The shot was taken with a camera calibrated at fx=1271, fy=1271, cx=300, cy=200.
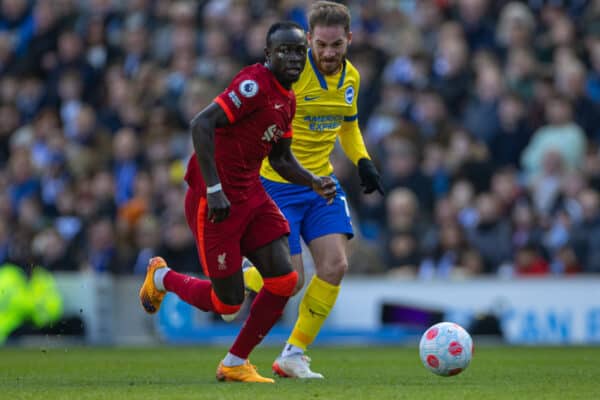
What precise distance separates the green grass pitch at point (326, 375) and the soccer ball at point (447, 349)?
11cm

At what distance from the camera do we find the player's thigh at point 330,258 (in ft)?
27.4

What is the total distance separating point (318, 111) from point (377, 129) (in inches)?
276

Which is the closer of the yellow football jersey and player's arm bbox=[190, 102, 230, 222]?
player's arm bbox=[190, 102, 230, 222]

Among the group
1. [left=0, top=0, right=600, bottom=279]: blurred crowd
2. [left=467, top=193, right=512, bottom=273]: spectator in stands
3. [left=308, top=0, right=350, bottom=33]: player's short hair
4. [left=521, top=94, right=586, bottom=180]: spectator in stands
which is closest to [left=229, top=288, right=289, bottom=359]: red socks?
[left=308, top=0, right=350, bottom=33]: player's short hair

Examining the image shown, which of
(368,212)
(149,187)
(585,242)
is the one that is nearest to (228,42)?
(149,187)

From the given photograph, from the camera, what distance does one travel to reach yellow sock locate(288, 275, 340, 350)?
8391 mm

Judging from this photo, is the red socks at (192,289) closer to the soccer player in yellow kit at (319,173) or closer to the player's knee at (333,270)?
the soccer player in yellow kit at (319,173)

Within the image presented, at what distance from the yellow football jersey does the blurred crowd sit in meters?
5.18

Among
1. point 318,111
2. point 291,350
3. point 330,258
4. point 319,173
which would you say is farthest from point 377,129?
point 291,350

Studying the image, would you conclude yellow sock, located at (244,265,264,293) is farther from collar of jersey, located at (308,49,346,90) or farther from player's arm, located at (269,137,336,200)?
collar of jersey, located at (308,49,346,90)

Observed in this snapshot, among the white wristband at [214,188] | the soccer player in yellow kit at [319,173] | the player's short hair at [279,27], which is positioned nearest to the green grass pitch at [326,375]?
the soccer player in yellow kit at [319,173]

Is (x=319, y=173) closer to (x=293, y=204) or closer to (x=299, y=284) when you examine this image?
(x=293, y=204)

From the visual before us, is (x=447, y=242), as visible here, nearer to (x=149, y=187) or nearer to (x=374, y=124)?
(x=374, y=124)

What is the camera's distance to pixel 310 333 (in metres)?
8.41
